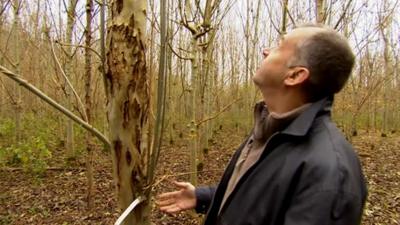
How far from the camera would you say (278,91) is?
1151 mm

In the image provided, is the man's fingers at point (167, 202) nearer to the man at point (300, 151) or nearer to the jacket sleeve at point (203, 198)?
the jacket sleeve at point (203, 198)

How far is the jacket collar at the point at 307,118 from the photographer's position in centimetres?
101

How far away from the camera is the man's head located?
1.04 m

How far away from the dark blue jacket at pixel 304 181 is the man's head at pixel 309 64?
0.21 ft

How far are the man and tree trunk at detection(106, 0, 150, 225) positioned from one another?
0.45m

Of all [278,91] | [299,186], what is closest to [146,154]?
[278,91]

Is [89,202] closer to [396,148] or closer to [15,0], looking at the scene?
[15,0]

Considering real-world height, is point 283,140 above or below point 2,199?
above

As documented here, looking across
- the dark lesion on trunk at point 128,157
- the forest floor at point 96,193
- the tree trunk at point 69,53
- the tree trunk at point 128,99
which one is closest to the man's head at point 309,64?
the tree trunk at point 128,99

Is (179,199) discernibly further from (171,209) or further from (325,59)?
(325,59)

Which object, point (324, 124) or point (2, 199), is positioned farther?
point (2, 199)

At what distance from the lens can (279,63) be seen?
1.13m

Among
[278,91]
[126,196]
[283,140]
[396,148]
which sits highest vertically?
[278,91]

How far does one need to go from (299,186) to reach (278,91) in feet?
1.10
